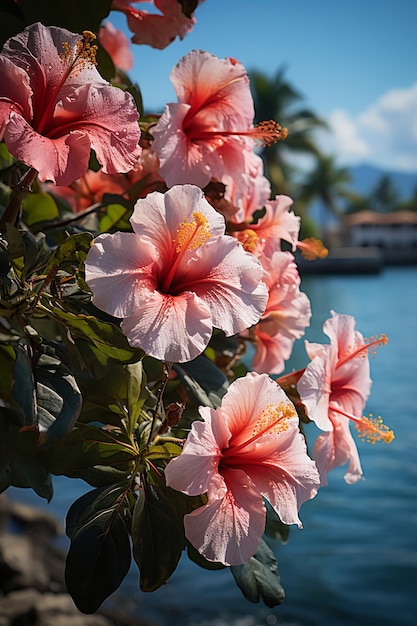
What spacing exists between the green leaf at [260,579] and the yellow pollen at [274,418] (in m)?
0.15

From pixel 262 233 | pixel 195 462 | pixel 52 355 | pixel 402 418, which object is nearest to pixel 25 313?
pixel 52 355

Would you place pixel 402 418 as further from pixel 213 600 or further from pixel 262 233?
pixel 262 233

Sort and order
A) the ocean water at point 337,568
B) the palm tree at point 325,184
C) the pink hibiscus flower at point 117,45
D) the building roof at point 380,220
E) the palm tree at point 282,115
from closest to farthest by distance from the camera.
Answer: the pink hibiscus flower at point 117,45, the ocean water at point 337,568, the palm tree at point 282,115, the palm tree at point 325,184, the building roof at point 380,220

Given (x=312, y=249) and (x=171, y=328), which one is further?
(x=312, y=249)

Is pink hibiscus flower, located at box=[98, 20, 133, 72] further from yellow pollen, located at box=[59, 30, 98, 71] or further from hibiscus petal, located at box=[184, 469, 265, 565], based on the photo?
hibiscus petal, located at box=[184, 469, 265, 565]

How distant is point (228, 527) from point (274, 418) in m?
0.07

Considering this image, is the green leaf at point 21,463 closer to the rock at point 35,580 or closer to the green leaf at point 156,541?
Result: the green leaf at point 156,541

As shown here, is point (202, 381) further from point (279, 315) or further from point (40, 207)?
point (40, 207)

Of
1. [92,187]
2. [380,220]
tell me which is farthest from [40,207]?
[380,220]

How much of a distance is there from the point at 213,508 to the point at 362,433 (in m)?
0.21

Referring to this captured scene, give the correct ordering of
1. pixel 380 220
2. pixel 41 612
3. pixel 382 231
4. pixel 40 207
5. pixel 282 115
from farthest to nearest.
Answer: pixel 382 231 < pixel 380 220 < pixel 282 115 < pixel 41 612 < pixel 40 207

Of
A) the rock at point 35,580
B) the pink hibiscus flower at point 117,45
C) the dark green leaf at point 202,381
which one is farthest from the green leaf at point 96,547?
the rock at point 35,580

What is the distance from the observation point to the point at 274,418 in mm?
505

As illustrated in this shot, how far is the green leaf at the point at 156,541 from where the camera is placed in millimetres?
507
